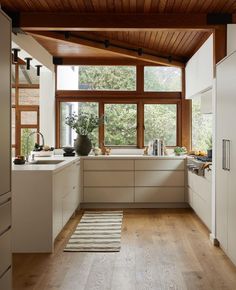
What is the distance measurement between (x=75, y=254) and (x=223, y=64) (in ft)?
7.68

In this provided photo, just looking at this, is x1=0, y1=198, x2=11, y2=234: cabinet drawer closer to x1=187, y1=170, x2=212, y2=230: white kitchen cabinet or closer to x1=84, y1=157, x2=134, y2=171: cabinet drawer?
x1=187, y1=170, x2=212, y2=230: white kitchen cabinet

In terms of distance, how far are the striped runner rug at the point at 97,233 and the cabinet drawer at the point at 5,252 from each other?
1.60 meters

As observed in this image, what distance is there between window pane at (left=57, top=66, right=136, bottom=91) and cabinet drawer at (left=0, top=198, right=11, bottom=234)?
473cm

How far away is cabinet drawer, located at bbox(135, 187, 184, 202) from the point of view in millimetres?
6508

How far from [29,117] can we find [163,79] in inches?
104

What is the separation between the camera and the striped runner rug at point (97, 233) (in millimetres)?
4268

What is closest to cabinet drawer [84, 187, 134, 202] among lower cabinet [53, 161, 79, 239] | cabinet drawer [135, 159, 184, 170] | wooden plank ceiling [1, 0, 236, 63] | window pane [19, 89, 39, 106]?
cabinet drawer [135, 159, 184, 170]

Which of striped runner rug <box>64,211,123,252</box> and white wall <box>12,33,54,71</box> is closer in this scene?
striped runner rug <box>64,211,123,252</box>

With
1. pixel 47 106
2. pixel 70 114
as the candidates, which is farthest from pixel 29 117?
pixel 70 114

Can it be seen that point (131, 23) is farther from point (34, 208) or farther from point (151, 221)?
point (151, 221)

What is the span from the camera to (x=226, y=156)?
376cm

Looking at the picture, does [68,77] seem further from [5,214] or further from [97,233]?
[5,214]

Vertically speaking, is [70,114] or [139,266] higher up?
[70,114]

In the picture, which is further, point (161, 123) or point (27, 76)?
point (27, 76)
